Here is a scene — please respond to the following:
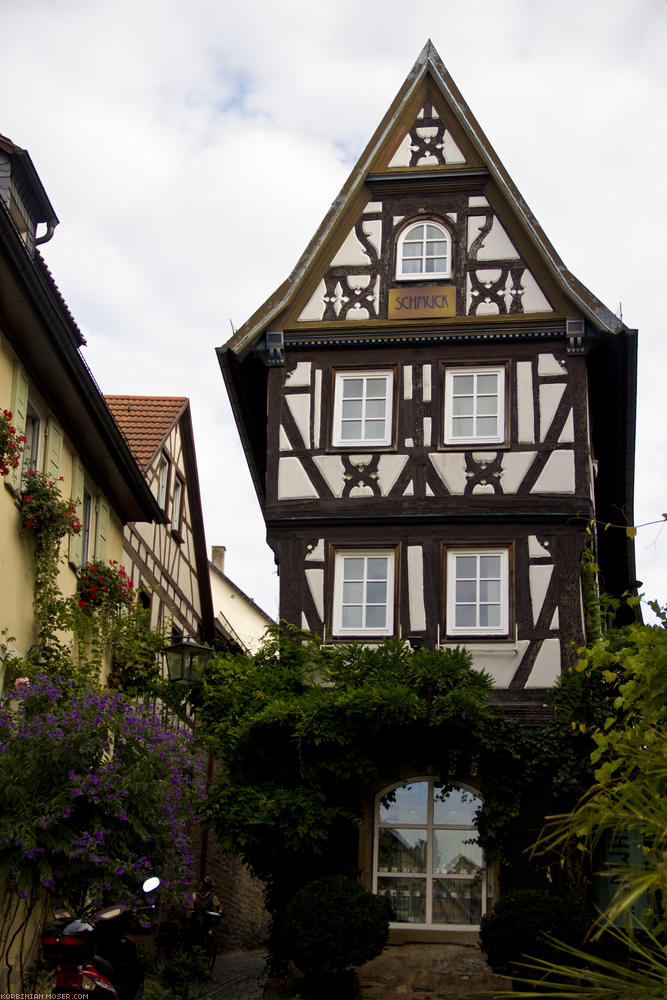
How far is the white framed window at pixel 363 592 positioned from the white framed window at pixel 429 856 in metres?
2.05

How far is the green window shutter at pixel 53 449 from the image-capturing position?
1596 centimetres

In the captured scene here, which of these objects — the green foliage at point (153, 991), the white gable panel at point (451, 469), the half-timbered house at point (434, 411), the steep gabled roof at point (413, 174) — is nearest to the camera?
the green foliage at point (153, 991)

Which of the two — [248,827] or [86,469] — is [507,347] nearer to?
[86,469]

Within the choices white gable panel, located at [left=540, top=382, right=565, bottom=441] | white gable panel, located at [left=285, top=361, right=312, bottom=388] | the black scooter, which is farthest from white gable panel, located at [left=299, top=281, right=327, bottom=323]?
the black scooter

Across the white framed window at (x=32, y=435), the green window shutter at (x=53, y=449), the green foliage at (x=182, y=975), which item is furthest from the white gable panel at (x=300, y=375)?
the green foliage at (x=182, y=975)

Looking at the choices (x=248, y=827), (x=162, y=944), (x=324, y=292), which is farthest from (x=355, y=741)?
(x=324, y=292)

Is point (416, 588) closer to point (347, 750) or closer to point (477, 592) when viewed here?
point (477, 592)

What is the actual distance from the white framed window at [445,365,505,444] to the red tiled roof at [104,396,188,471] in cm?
613

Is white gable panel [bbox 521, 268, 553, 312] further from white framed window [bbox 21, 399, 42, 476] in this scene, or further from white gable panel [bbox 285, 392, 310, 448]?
white framed window [bbox 21, 399, 42, 476]

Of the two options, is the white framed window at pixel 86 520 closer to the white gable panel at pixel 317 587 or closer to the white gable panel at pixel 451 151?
the white gable panel at pixel 317 587

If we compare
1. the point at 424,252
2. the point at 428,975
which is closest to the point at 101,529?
the point at 424,252

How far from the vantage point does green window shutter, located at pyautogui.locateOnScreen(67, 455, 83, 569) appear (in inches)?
659

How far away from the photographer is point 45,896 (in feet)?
42.5

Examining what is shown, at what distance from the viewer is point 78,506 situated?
16891 mm
